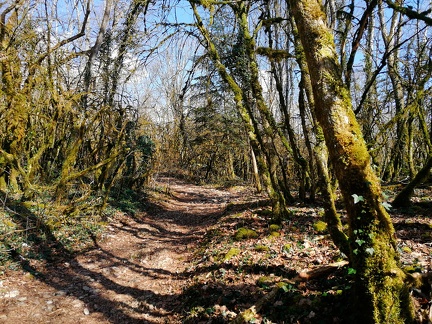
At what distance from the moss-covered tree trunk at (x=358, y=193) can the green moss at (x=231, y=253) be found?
300cm

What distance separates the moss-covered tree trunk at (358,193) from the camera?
2385mm

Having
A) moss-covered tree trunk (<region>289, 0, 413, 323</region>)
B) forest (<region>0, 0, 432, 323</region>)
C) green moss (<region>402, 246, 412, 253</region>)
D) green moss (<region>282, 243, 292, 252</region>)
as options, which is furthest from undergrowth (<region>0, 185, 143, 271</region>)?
green moss (<region>402, 246, 412, 253</region>)

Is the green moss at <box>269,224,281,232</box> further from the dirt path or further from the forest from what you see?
the dirt path

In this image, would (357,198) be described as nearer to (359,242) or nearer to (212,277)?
(359,242)

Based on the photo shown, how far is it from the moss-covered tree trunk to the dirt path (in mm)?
2707

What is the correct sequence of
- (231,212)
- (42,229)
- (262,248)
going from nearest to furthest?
(262,248)
(42,229)
(231,212)

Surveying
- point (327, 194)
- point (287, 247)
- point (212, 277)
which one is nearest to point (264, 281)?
point (212, 277)

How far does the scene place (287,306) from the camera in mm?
3379

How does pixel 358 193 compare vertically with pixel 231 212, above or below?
above

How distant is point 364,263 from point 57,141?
871 cm

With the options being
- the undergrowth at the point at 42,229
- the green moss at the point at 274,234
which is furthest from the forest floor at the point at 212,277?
the undergrowth at the point at 42,229

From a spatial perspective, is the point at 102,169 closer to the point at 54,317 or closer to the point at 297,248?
the point at 54,317

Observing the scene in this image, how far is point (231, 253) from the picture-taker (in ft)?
17.9

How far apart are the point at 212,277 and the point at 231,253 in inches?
29.7
